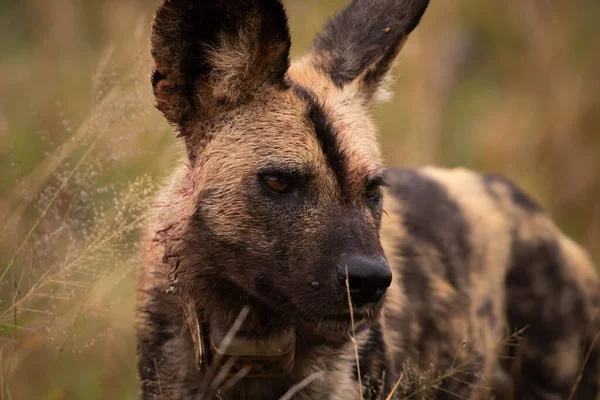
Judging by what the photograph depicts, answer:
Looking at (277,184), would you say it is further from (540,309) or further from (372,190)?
(540,309)

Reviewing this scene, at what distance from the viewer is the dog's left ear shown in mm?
3180

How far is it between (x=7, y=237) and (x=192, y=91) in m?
0.78

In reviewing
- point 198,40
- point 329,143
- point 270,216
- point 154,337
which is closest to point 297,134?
point 329,143

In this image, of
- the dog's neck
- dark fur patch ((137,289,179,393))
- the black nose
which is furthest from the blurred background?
the black nose

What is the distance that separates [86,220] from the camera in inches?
126

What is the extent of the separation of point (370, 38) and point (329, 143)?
2.14 feet

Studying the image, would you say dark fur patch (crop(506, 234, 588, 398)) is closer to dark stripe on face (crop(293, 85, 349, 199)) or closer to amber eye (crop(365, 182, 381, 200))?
amber eye (crop(365, 182, 381, 200))

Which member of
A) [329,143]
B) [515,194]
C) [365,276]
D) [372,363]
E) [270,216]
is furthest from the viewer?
[515,194]

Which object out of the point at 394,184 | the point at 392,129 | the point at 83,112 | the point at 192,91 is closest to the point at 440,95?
the point at 392,129

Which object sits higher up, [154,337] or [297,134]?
[297,134]

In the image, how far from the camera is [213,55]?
2797mm

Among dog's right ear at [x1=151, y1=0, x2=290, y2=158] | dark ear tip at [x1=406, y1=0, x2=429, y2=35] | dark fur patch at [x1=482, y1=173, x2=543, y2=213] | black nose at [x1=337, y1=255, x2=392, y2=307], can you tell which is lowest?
black nose at [x1=337, y1=255, x2=392, y2=307]

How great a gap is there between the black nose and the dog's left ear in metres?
0.87

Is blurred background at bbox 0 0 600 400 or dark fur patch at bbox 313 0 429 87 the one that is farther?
blurred background at bbox 0 0 600 400
